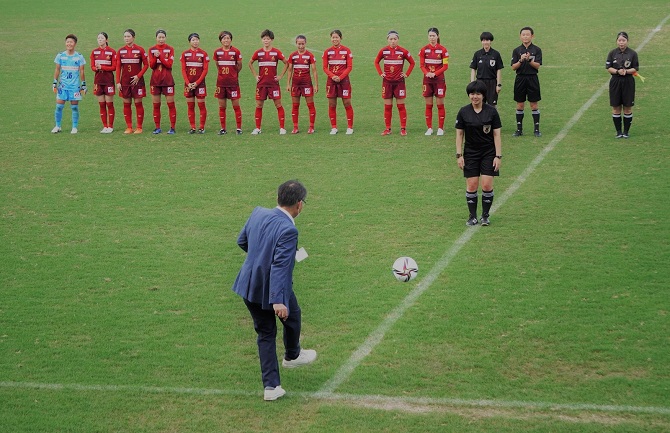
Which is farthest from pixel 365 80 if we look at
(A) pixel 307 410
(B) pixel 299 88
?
(A) pixel 307 410

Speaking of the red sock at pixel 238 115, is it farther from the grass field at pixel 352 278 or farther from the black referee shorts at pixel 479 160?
the black referee shorts at pixel 479 160

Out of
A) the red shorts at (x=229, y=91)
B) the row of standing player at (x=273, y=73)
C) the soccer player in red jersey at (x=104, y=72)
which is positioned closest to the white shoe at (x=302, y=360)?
the row of standing player at (x=273, y=73)

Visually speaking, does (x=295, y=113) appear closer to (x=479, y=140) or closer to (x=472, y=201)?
(x=472, y=201)

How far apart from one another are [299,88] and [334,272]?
9204 mm

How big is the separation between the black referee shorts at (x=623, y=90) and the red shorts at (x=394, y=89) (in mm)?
4358

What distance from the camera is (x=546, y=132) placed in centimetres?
2056

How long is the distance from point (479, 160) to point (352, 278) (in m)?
3.06

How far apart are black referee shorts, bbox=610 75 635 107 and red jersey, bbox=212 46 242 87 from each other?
317 inches

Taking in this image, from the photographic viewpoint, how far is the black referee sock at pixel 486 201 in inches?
559

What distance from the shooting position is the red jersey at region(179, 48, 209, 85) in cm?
2108

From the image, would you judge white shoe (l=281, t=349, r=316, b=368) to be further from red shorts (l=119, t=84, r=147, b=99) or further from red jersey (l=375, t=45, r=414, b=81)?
red shorts (l=119, t=84, r=147, b=99)

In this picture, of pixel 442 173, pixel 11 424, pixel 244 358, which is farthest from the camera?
pixel 442 173

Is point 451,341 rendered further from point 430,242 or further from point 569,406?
point 430,242

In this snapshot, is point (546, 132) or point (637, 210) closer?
point (637, 210)
